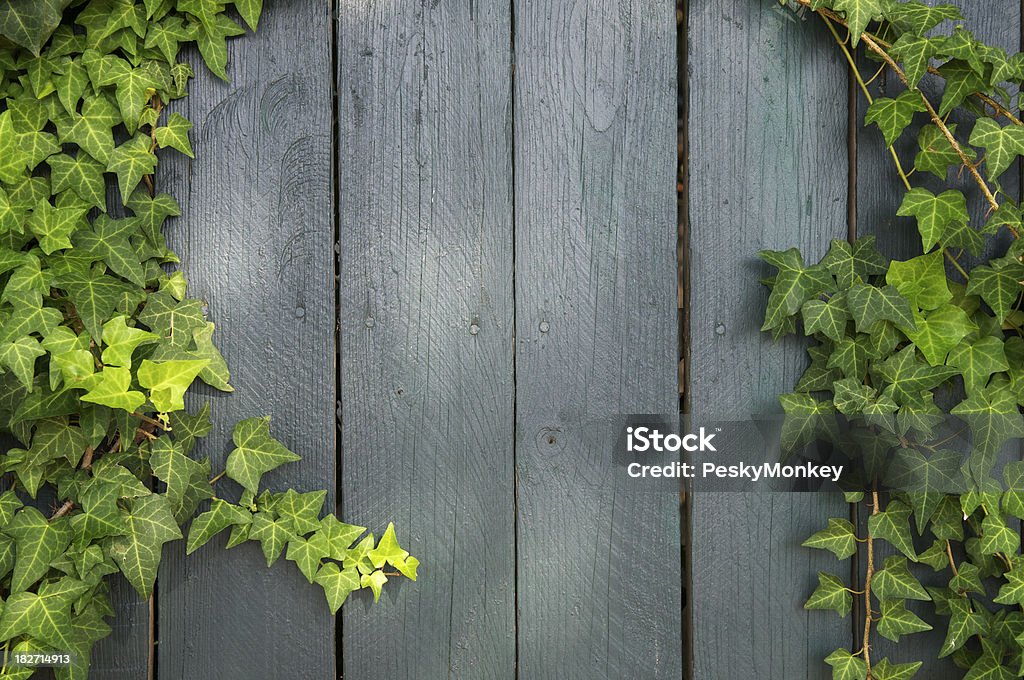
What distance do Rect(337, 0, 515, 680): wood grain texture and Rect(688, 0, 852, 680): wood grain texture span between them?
0.27 meters

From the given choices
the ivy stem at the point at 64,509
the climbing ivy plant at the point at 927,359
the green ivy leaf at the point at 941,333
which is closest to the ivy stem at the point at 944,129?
the climbing ivy plant at the point at 927,359

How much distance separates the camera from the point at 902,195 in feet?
3.76

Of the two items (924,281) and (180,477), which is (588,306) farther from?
(180,477)

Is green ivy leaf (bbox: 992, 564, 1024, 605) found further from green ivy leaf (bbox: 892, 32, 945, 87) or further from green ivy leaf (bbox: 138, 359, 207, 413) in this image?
green ivy leaf (bbox: 138, 359, 207, 413)

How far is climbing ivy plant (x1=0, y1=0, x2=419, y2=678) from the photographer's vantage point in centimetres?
102

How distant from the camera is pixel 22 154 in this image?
105 cm

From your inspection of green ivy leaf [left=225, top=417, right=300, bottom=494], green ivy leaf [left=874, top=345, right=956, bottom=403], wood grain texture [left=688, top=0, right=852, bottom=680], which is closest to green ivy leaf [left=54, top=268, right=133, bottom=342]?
green ivy leaf [left=225, top=417, right=300, bottom=494]

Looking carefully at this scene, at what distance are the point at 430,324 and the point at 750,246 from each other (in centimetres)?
46

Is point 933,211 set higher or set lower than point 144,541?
higher

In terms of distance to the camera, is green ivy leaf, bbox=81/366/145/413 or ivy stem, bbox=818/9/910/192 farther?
ivy stem, bbox=818/9/910/192

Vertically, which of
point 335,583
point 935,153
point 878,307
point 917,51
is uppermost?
point 917,51

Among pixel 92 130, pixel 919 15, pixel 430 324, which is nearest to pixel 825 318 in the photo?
pixel 919 15

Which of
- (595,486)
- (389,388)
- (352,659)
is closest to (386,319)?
(389,388)

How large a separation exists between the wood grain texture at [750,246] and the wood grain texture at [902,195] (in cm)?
3
